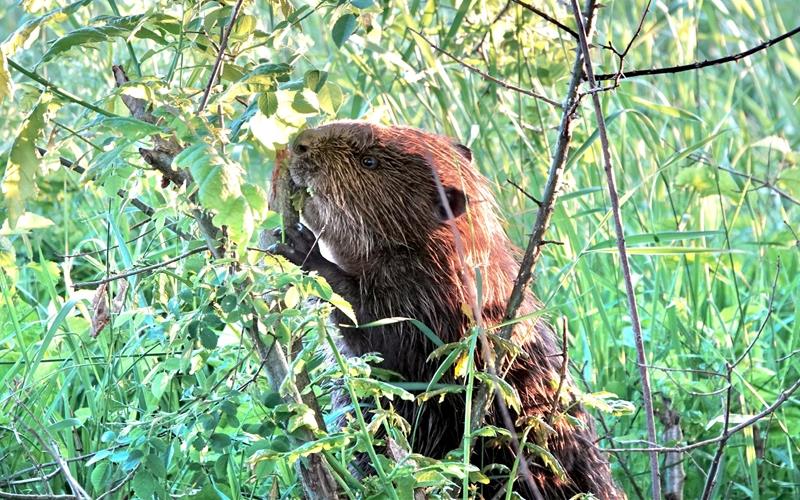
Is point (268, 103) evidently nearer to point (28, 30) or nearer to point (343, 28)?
point (343, 28)

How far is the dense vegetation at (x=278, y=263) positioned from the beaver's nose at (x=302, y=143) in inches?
9.0

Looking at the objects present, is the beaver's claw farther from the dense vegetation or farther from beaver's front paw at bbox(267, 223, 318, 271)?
the dense vegetation

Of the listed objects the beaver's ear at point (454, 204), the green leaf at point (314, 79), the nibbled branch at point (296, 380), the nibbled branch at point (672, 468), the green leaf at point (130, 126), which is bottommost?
the nibbled branch at point (672, 468)

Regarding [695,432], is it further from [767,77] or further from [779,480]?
[767,77]

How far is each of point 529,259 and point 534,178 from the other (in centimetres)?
199

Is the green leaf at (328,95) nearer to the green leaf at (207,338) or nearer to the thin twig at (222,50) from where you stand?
the thin twig at (222,50)

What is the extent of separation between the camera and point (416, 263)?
10.1 feet

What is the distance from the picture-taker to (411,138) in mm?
3213

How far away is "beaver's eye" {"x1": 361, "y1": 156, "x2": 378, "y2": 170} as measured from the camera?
315cm

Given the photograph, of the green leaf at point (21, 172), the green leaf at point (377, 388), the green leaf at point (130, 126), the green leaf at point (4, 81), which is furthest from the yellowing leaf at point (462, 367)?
the green leaf at point (4, 81)

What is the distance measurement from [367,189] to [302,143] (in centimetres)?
23

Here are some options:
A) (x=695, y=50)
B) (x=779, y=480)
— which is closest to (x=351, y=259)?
(x=779, y=480)

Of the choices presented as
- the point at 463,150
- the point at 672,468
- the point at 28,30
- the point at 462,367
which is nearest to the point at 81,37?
the point at 28,30

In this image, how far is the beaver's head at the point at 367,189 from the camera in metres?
3.08
